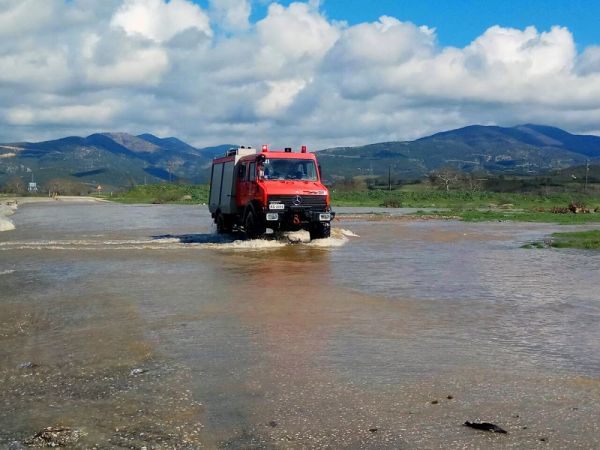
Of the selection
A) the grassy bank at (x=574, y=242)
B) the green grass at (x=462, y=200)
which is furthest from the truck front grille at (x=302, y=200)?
the green grass at (x=462, y=200)

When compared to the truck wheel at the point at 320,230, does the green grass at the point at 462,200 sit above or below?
above

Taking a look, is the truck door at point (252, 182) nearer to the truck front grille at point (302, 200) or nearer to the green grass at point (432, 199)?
the truck front grille at point (302, 200)

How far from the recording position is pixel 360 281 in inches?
489

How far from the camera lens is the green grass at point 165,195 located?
79.2 metres

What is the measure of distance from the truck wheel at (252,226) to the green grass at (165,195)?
5577cm

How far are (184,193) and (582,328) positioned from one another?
78220 millimetres

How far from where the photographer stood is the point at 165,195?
82.8 m

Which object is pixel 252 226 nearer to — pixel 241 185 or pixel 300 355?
pixel 241 185

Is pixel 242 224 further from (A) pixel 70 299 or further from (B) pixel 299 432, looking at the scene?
(B) pixel 299 432

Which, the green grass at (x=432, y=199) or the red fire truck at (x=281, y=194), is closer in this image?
the red fire truck at (x=281, y=194)

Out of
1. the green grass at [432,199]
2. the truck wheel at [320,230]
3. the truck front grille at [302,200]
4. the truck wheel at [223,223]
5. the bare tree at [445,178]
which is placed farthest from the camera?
the bare tree at [445,178]

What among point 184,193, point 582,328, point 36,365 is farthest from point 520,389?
point 184,193

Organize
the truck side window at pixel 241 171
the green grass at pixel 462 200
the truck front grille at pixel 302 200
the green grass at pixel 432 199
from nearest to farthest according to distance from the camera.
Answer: the truck front grille at pixel 302 200
the truck side window at pixel 241 171
the green grass at pixel 432 199
the green grass at pixel 462 200

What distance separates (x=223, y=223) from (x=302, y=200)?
16.9 ft
